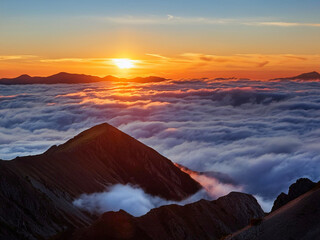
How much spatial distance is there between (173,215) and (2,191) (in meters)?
39.2

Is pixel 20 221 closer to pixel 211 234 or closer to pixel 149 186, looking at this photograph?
pixel 211 234

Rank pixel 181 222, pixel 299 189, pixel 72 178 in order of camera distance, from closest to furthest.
→ pixel 299 189 < pixel 181 222 < pixel 72 178

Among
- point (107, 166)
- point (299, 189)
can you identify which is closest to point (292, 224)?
point (299, 189)

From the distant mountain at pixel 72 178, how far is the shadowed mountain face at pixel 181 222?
17.7 metres

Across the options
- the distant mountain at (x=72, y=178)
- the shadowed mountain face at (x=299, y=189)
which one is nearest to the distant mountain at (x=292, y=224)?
the shadowed mountain face at (x=299, y=189)

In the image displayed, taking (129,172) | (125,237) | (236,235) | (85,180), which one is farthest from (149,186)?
(236,235)

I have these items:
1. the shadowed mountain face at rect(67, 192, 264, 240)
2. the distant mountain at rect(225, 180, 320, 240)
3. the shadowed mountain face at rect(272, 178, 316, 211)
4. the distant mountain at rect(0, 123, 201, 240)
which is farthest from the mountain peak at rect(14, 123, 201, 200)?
the distant mountain at rect(225, 180, 320, 240)

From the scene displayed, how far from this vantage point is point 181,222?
97.2 meters

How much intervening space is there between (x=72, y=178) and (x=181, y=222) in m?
56.4

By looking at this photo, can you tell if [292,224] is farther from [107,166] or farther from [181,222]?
[107,166]

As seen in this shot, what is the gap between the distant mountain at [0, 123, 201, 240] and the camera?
9875 centimetres

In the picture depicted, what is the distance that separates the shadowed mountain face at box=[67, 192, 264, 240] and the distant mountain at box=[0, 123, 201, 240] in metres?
17.7

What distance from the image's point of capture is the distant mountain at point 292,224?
60.2m

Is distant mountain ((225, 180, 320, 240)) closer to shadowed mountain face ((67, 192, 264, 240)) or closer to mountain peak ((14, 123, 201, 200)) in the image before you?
shadowed mountain face ((67, 192, 264, 240))
